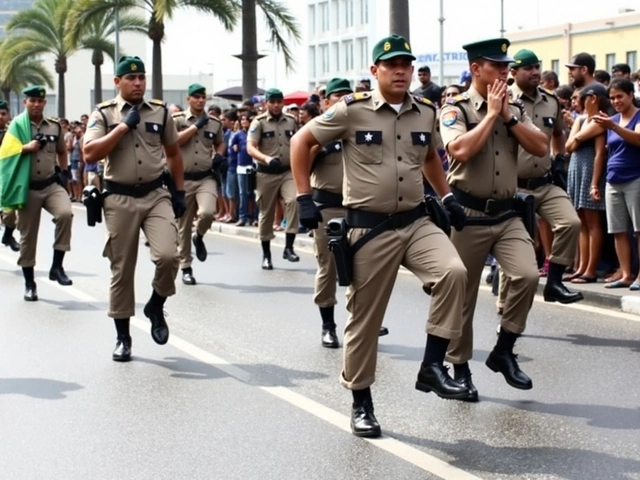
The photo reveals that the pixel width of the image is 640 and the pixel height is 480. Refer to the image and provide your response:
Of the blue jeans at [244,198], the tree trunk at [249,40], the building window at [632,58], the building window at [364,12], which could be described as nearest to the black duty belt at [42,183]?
the blue jeans at [244,198]

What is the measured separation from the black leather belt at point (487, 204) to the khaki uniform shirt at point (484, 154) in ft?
0.08

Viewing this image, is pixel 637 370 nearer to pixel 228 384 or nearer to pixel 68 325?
pixel 228 384

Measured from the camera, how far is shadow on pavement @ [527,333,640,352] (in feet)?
29.4

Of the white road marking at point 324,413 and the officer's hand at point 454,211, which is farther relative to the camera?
the officer's hand at point 454,211

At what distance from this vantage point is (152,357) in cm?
Answer: 895

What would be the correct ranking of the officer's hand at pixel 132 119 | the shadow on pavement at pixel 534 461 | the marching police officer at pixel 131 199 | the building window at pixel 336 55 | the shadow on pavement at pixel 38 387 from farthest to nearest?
the building window at pixel 336 55
the marching police officer at pixel 131 199
the officer's hand at pixel 132 119
the shadow on pavement at pixel 38 387
the shadow on pavement at pixel 534 461

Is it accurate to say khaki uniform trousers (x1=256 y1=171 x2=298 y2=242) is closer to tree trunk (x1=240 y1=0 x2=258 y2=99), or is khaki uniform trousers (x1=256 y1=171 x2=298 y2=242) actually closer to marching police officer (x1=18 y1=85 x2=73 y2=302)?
marching police officer (x1=18 y1=85 x2=73 y2=302)

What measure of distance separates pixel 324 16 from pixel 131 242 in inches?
4274

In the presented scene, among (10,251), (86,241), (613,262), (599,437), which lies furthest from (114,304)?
(86,241)

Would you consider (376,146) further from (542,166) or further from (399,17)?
(399,17)

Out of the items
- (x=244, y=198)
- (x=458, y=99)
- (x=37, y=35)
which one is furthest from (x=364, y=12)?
(x=458, y=99)

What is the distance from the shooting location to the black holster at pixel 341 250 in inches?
253

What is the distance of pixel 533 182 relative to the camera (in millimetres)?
9125

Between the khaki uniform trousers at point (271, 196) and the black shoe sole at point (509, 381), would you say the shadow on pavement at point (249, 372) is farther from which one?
the khaki uniform trousers at point (271, 196)
